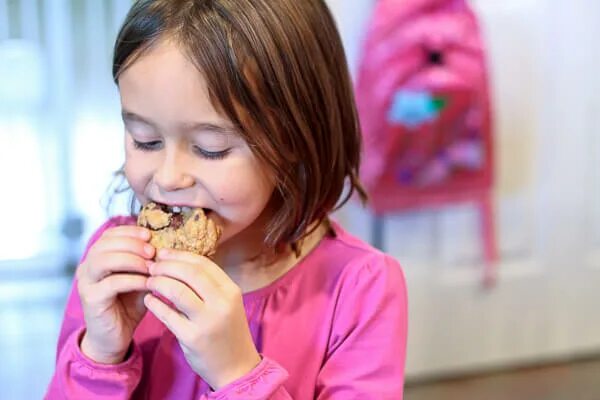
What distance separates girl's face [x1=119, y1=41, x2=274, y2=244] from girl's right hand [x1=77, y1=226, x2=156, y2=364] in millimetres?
54

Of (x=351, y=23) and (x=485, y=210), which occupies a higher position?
(x=351, y=23)

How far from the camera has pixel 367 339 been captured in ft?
3.05

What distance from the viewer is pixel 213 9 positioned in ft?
2.67

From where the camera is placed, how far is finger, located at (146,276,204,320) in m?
0.80

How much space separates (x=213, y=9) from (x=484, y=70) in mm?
1329

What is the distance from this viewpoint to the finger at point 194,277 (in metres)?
0.80

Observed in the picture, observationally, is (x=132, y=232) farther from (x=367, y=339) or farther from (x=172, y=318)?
(x=367, y=339)

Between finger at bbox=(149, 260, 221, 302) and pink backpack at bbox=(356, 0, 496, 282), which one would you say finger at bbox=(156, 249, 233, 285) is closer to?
finger at bbox=(149, 260, 221, 302)

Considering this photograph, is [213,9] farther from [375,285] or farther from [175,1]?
[375,285]

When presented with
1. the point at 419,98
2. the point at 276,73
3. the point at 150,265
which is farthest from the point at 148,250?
the point at 419,98

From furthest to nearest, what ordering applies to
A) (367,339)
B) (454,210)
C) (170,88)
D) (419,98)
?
(454,210) → (419,98) → (367,339) → (170,88)

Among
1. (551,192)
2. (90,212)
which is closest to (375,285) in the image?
(90,212)

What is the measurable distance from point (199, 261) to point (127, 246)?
79 millimetres

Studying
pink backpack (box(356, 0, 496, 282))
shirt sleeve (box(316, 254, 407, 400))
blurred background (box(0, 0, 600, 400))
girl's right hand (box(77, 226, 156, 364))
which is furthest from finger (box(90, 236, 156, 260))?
pink backpack (box(356, 0, 496, 282))
